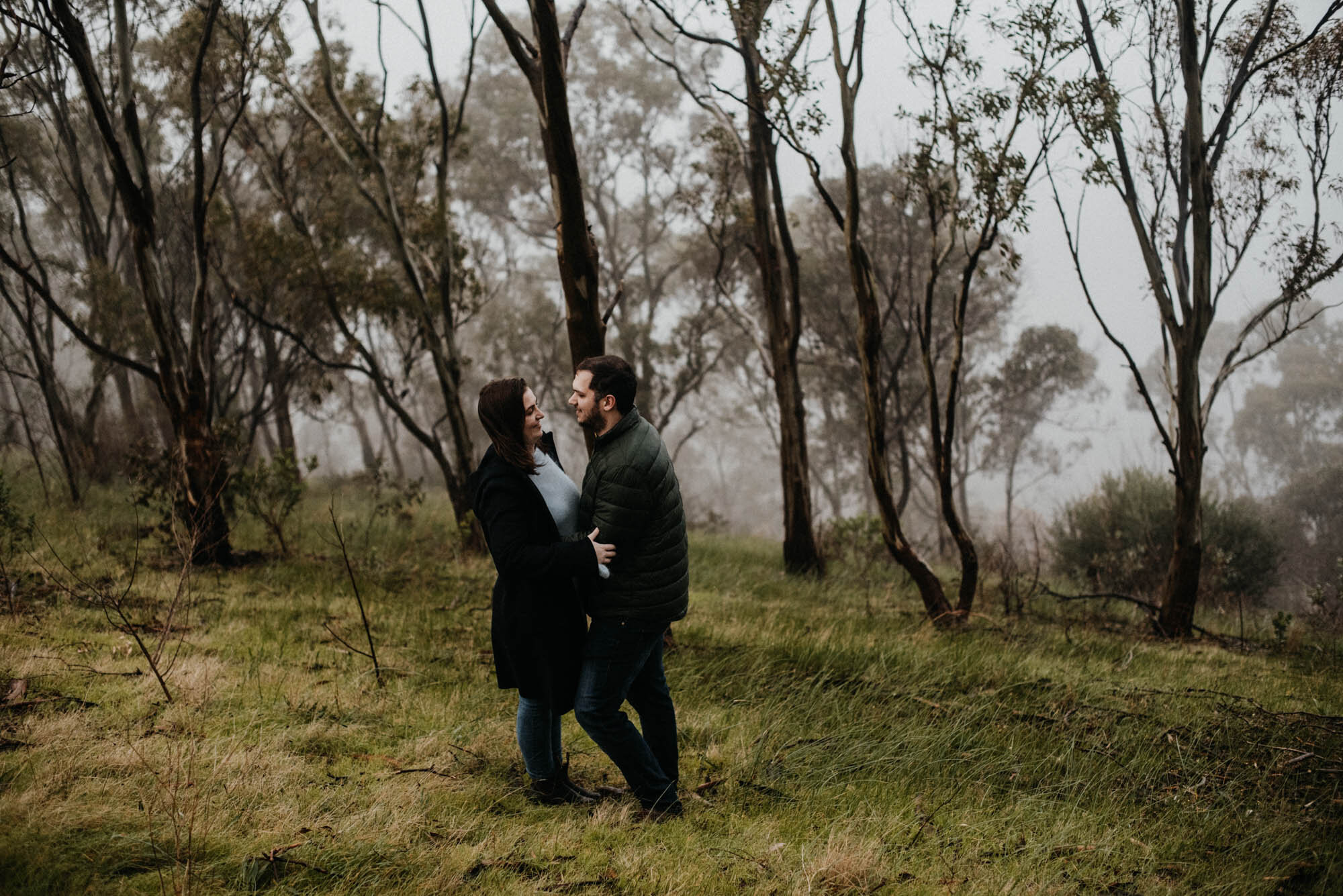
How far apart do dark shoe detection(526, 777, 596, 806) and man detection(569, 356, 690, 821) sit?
0.28 meters

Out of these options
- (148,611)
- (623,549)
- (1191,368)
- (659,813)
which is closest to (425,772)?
(659,813)

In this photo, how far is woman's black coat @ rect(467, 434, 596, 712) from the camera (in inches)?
118

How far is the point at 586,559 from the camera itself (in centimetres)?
300

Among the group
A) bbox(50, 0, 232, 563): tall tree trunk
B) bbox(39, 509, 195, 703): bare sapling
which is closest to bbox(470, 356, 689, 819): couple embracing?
bbox(39, 509, 195, 703): bare sapling

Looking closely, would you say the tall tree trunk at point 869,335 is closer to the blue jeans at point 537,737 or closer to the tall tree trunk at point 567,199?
the tall tree trunk at point 567,199

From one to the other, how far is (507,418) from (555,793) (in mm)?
1516

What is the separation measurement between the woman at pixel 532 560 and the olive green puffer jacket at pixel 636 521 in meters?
0.11

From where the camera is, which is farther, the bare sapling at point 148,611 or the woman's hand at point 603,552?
the bare sapling at point 148,611

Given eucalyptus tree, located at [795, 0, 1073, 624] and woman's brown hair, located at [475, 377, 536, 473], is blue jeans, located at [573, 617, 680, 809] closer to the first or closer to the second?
woman's brown hair, located at [475, 377, 536, 473]

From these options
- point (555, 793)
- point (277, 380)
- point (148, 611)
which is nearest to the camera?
point (555, 793)

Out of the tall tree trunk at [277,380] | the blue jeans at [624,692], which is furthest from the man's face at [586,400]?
the tall tree trunk at [277,380]

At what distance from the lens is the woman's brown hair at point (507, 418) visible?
3.04m

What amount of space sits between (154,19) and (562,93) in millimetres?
9553

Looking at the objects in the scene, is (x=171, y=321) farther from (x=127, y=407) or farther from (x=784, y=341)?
(x=127, y=407)
